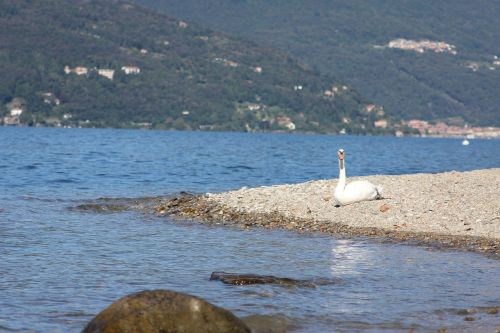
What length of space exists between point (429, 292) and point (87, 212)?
15.8 meters

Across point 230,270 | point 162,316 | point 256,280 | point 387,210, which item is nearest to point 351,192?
point 387,210

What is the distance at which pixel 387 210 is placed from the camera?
26188 mm

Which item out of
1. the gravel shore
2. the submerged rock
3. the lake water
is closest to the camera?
the lake water

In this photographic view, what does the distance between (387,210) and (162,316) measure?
15211mm

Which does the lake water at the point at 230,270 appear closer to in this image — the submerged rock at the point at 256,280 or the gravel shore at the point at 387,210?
the submerged rock at the point at 256,280

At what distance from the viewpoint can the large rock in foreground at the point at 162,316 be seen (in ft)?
38.2

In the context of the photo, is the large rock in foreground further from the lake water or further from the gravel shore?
the gravel shore

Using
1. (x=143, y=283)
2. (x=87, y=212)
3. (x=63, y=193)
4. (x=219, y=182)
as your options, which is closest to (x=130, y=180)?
(x=219, y=182)

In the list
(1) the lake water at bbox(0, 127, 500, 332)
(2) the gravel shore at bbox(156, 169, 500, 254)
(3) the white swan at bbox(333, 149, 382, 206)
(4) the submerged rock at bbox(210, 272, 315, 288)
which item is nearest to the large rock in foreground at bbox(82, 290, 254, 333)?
(1) the lake water at bbox(0, 127, 500, 332)

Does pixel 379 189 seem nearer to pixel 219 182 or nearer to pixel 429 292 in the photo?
pixel 429 292

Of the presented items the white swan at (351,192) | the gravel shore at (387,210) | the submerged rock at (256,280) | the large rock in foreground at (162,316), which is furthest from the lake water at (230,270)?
the white swan at (351,192)

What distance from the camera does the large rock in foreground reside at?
11656 mm

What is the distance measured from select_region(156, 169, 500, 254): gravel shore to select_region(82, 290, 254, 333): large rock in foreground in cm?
1051

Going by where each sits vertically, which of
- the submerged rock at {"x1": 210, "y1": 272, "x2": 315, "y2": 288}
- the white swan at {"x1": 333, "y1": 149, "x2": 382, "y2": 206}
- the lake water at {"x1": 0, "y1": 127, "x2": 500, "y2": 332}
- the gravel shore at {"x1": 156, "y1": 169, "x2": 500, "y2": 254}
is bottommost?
the lake water at {"x1": 0, "y1": 127, "x2": 500, "y2": 332}
